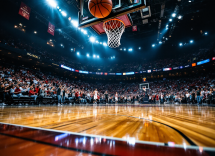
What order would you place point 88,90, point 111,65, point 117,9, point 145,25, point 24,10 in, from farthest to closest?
point 111,65 → point 88,90 → point 145,25 → point 24,10 → point 117,9

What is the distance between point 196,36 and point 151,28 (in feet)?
29.8

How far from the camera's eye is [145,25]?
1175 cm

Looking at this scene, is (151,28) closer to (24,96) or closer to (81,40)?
(81,40)

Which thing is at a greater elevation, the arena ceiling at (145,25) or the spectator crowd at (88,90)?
the arena ceiling at (145,25)

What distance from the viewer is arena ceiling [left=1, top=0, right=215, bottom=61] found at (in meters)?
8.32

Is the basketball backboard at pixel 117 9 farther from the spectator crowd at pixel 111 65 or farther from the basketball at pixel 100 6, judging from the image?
the spectator crowd at pixel 111 65

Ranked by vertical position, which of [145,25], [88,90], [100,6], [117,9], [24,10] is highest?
[145,25]

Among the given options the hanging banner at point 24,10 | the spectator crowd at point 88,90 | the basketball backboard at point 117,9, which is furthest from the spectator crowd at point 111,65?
the basketball backboard at point 117,9

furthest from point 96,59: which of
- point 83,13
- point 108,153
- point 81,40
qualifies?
point 108,153

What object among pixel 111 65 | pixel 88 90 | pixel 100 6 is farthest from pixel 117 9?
pixel 111 65

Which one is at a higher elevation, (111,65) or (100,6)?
(111,65)

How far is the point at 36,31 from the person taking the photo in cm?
1286

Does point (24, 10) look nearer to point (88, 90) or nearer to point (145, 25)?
point (145, 25)

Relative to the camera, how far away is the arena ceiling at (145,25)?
8320mm
